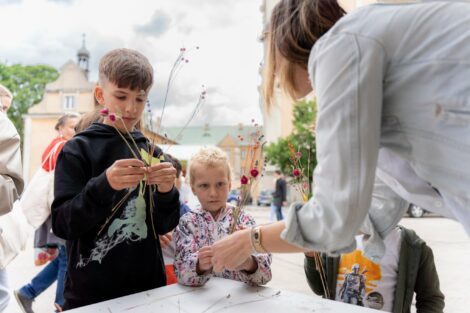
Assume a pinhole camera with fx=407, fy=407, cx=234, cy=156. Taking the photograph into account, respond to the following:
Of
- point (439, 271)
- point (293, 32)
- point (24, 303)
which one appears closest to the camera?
point (293, 32)

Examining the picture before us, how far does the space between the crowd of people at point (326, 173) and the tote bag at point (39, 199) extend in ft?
3.67

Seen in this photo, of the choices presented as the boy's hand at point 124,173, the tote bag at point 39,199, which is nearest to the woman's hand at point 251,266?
the boy's hand at point 124,173

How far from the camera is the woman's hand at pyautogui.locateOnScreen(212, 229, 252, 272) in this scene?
99 centimetres

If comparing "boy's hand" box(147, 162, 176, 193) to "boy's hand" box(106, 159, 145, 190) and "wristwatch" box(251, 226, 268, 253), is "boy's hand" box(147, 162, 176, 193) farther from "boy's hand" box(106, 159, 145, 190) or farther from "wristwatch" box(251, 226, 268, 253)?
"wristwatch" box(251, 226, 268, 253)

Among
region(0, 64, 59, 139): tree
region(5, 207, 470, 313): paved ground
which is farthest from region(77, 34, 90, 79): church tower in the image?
region(5, 207, 470, 313): paved ground

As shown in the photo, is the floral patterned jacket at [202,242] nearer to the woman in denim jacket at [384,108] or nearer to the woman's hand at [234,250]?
the woman's hand at [234,250]

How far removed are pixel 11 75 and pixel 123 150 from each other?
2719 cm

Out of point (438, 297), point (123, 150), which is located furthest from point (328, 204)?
point (438, 297)

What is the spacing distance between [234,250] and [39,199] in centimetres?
236

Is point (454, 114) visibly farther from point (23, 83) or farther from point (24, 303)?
point (23, 83)

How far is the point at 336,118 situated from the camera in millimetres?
738

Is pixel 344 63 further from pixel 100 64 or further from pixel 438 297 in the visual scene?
pixel 438 297

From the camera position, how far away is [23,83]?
2566 centimetres

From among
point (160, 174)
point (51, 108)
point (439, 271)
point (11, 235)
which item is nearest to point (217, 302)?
point (160, 174)
